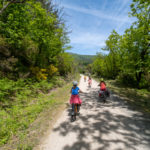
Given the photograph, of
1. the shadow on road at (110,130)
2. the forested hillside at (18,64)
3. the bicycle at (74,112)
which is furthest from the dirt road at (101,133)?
the forested hillside at (18,64)

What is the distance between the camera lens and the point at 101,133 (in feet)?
10.9

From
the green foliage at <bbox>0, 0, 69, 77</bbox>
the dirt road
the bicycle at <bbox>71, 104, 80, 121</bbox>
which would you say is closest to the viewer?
the dirt road

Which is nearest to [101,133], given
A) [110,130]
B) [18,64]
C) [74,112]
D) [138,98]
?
[110,130]

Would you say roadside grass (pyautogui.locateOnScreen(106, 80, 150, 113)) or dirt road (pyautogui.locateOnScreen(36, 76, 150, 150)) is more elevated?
roadside grass (pyautogui.locateOnScreen(106, 80, 150, 113))

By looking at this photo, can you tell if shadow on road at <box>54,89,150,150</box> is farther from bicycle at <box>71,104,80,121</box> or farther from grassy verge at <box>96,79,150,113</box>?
grassy verge at <box>96,79,150,113</box>

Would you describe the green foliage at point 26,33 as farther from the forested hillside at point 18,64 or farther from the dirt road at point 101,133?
the dirt road at point 101,133

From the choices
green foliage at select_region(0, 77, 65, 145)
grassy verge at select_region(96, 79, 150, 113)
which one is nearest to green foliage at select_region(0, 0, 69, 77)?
green foliage at select_region(0, 77, 65, 145)

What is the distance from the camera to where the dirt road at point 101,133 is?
9.09ft

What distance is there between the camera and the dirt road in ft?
9.09

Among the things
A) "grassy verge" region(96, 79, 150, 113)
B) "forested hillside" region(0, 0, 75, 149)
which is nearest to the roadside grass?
"grassy verge" region(96, 79, 150, 113)

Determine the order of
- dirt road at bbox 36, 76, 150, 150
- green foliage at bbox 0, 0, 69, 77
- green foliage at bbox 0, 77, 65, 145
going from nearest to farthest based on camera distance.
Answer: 1. dirt road at bbox 36, 76, 150, 150
2. green foliage at bbox 0, 77, 65, 145
3. green foliage at bbox 0, 0, 69, 77

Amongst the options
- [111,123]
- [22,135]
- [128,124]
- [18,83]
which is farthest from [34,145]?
[18,83]

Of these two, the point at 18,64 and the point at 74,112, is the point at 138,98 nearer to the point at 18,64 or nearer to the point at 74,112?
the point at 74,112

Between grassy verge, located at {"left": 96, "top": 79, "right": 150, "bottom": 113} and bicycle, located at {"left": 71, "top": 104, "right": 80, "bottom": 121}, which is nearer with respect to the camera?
bicycle, located at {"left": 71, "top": 104, "right": 80, "bottom": 121}
